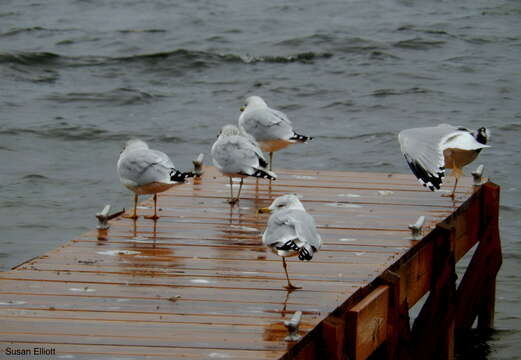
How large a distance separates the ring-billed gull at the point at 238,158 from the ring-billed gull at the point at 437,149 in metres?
1.05

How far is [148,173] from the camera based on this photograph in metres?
7.07

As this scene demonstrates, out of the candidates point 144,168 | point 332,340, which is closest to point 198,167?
point 144,168

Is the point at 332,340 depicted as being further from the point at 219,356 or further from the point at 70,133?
the point at 70,133

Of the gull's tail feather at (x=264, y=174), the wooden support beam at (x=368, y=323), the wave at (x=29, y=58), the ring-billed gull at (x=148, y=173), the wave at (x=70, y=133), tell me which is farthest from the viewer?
the wave at (x=29, y=58)

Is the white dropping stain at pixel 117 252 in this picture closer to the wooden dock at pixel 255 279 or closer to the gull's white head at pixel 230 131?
the wooden dock at pixel 255 279

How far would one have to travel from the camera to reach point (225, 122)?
16281 mm

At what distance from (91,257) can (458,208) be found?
2908 millimetres

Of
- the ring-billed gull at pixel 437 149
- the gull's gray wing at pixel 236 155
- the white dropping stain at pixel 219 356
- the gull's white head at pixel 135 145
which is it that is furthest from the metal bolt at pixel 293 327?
the gull's white head at pixel 135 145

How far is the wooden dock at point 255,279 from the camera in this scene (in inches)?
192

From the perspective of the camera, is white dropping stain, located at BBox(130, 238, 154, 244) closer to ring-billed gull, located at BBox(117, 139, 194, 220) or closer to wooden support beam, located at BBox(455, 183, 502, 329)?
ring-billed gull, located at BBox(117, 139, 194, 220)

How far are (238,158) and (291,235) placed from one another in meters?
2.24

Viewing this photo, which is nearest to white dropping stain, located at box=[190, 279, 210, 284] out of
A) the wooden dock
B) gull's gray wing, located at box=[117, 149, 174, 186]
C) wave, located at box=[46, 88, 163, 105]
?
the wooden dock

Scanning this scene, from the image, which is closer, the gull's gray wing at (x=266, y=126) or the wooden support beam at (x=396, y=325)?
the wooden support beam at (x=396, y=325)

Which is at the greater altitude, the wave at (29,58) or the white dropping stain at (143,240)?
the wave at (29,58)
